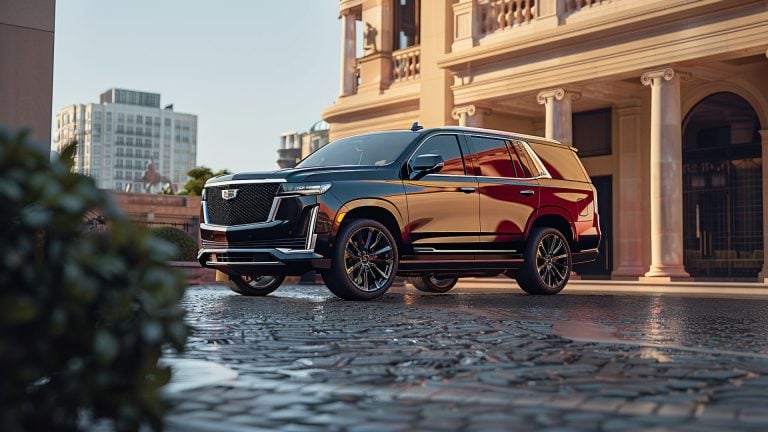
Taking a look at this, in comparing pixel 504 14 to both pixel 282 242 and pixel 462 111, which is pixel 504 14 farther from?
pixel 282 242

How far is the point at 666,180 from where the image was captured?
20.0 meters

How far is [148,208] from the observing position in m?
33.3

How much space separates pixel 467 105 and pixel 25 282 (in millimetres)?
22797

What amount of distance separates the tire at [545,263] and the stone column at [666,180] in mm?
6995

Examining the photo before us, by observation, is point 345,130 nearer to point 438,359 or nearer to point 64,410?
point 438,359

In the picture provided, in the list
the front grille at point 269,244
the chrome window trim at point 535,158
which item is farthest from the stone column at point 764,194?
the front grille at point 269,244

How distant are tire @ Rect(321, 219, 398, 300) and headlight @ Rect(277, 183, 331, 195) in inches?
19.5

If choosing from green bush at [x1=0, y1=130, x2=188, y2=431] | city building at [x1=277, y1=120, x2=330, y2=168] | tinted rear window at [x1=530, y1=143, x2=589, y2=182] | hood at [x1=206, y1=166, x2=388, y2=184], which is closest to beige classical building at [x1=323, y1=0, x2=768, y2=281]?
tinted rear window at [x1=530, y1=143, x2=589, y2=182]

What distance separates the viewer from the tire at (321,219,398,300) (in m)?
10.7

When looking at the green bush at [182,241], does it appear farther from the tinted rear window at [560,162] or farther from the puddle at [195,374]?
the puddle at [195,374]

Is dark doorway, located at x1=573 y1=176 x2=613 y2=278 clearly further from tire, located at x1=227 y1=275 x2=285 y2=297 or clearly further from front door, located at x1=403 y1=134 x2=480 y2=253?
tire, located at x1=227 y1=275 x2=285 y2=297

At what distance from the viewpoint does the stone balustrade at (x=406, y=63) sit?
1110 inches

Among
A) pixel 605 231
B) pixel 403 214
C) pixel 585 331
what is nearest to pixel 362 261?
pixel 403 214

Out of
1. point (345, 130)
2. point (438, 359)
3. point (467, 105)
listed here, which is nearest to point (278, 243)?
point (438, 359)
